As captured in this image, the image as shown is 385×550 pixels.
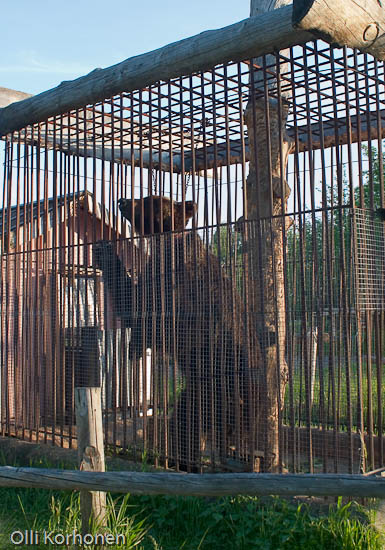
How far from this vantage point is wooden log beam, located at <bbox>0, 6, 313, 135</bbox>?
5.24 meters

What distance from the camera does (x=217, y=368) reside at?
6.13 meters

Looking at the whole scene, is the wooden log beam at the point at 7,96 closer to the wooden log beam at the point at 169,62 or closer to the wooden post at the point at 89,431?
the wooden log beam at the point at 169,62

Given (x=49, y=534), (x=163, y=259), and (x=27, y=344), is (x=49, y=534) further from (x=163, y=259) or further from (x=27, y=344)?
(x=27, y=344)

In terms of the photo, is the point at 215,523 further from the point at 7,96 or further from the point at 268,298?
the point at 7,96

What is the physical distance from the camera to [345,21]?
9.55ft

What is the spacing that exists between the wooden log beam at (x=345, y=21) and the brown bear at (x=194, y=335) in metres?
3.06

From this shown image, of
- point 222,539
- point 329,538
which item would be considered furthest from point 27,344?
point 329,538

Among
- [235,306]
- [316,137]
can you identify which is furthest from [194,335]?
[316,137]

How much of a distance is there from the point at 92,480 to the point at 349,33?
296 cm

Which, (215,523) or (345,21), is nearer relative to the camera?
(345,21)

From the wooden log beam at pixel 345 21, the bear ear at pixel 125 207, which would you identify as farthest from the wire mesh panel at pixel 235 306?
the wooden log beam at pixel 345 21

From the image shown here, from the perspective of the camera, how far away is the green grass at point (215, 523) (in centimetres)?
471

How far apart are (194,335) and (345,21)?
12.2 feet

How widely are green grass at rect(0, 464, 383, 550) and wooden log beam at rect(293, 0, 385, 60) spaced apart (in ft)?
10.7
